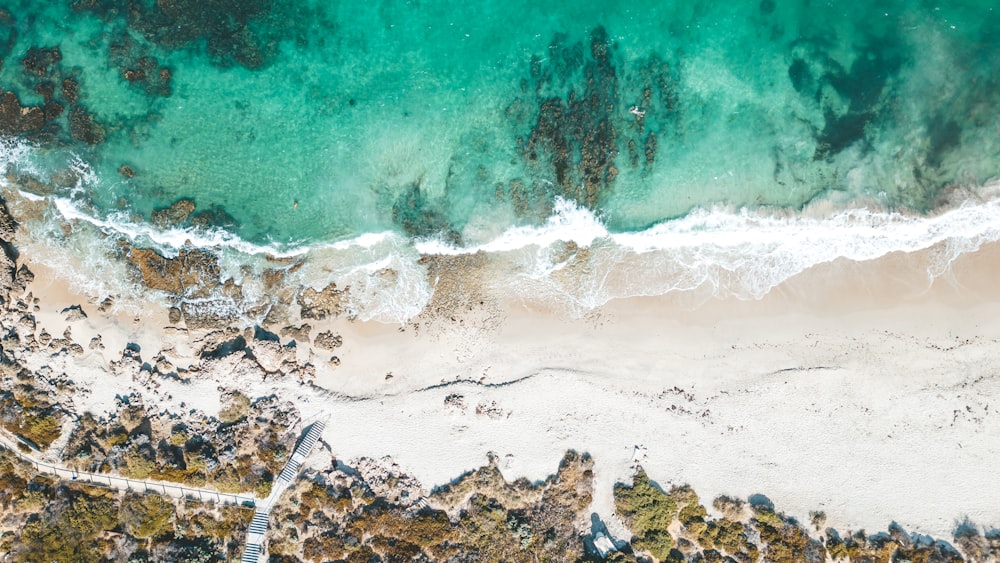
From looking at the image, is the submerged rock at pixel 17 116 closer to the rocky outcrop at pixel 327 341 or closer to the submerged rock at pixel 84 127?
the submerged rock at pixel 84 127

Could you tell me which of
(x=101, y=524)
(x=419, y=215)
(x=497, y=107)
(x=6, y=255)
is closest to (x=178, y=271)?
(x=6, y=255)

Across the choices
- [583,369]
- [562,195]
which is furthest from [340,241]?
[583,369]

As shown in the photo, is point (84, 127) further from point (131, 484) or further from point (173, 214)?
point (131, 484)

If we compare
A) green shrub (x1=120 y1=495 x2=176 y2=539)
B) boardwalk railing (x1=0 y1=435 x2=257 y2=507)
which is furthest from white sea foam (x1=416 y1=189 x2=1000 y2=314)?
green shrub (x1=120 y1=495 x2=176 y2=539)

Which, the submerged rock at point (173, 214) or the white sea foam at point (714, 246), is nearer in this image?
the white sea foam at point (714, 246)

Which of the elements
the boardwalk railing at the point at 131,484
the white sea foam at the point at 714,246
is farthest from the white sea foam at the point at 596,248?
the boardwalk railing at the point at 131,484

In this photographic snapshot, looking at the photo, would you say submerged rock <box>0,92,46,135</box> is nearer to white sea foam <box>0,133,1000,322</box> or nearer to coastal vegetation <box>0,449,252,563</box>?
white sea foam <box>0,133,1000,322</box>
